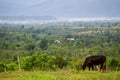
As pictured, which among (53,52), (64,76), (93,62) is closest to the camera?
(64,76)

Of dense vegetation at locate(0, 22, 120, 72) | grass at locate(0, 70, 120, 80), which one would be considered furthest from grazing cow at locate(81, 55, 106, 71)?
grass at locate(0, 70, 120, 80)

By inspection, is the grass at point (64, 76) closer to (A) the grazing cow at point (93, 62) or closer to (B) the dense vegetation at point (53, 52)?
(A) the grazing cow at point (93, 62)

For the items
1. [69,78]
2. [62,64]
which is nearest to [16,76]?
[69,78]

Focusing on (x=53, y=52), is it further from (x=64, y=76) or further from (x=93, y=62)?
(x=64, y=76)

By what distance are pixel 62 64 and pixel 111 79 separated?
88.4 ft

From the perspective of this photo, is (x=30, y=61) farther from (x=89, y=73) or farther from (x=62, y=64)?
(x=89, y=73)

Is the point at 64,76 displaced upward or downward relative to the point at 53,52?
upward

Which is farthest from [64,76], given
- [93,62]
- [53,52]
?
[53,52]

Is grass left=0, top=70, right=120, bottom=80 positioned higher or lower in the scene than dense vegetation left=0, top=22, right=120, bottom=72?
higher

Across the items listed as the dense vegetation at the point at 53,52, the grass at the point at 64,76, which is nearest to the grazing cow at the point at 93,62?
the dense vegetation at the point at 53,52

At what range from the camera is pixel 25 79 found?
1430 centimetres

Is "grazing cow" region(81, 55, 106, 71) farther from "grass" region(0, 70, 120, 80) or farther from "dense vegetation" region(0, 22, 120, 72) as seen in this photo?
"grass" region(0, 70, 120, 80)

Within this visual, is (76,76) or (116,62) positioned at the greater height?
(76,76)

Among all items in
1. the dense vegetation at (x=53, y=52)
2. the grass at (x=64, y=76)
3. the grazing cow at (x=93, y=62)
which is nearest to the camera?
the grass at (x=64, y=76)
